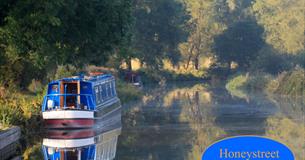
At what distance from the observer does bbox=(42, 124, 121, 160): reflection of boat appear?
21.7m

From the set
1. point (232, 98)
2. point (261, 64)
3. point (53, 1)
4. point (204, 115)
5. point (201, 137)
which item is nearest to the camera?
point (53, 1)

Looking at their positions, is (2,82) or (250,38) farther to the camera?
(250,38)

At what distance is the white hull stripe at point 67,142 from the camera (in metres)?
24.8

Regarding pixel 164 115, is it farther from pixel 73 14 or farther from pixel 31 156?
pixel 31 156

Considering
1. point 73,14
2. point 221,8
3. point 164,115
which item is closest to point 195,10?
point 221,8

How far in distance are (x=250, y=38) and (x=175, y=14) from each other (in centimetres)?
1406

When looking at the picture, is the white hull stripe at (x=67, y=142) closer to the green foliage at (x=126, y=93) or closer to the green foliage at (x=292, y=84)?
the green foliage at (x=126, y=93)

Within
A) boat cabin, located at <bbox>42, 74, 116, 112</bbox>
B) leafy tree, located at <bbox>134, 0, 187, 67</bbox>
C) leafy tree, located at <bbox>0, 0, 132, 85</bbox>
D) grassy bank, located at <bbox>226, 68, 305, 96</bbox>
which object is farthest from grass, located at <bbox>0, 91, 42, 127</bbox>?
leafy tree, located at <bbox>134, 0, 187, 67</bbox>

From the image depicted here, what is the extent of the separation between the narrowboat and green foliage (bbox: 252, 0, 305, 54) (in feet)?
195

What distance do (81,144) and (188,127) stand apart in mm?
8350

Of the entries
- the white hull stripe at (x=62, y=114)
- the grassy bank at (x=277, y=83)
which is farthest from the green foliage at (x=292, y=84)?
the white hull stripe at (x=62, y=114)

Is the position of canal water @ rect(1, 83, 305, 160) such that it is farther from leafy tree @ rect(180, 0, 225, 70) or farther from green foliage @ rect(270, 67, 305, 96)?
leafy tree @ rect(180, 0, 225, 70)

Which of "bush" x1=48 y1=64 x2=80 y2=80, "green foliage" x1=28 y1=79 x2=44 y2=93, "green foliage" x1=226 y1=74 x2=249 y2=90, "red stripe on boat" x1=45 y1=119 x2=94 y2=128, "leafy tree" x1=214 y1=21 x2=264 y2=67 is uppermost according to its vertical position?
"leafy tree" x1=214 y1=21 x2=264 y2=67

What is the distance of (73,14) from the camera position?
28.1 metres
